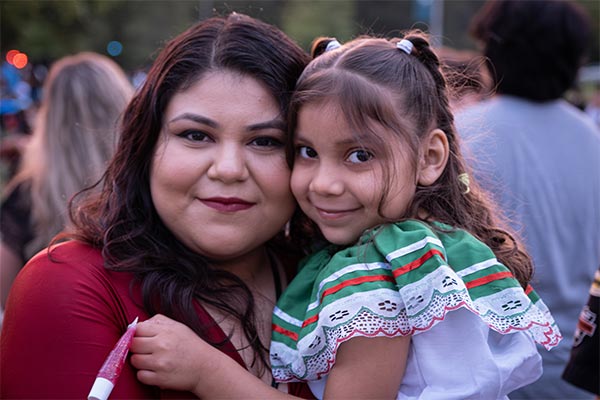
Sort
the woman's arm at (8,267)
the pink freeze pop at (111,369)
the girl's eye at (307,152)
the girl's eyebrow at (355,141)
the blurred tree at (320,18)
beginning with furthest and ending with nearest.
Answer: the blurred tree at (320,18) < the woman's arm at (8,267) < the girl's eye at (307,152) < the girl's eyebrow at (355,141) < the pink freeze pop at (111,369)

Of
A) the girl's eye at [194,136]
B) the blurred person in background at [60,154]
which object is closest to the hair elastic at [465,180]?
the girl's eye at [194,136]

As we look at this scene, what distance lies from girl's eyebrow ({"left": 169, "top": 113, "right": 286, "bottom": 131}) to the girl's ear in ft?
1.40

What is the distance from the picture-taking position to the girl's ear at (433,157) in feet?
6.83

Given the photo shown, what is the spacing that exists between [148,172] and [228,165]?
323 mm

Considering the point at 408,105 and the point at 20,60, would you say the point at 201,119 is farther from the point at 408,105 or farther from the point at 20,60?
the point at 20,60

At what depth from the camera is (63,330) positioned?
69.1 inches

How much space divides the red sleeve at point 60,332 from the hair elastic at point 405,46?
1.10 m

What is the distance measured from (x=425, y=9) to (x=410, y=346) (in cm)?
4029

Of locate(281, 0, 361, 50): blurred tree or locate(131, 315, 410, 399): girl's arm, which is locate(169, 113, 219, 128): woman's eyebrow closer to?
locate(131, 315, 410, 399): girl's arm

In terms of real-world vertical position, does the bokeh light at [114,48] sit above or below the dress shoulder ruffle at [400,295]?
below

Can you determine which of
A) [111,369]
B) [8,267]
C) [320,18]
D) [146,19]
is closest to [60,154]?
[8,267]

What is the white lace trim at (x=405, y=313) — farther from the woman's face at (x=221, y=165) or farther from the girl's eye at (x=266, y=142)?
the girl's eye at (x=266, y=142)

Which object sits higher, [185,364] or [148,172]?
[148,172]

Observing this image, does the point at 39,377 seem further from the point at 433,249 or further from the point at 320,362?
the point at 433,249
